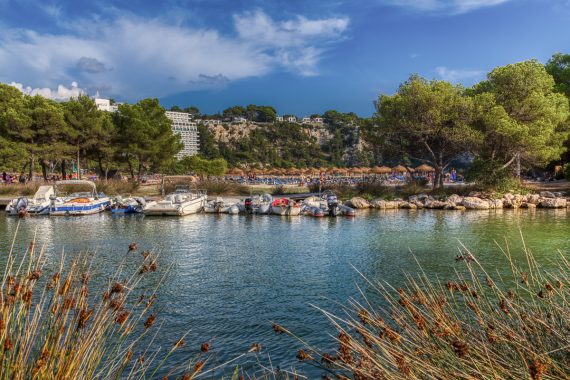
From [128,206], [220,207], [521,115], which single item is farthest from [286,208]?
[521,115]

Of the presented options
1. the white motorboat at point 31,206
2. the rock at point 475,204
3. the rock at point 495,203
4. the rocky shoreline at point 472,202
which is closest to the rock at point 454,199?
the rocky shoreline at point 472,202

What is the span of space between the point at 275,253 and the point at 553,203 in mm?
20632

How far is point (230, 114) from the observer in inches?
6629

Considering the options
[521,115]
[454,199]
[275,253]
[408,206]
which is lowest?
[275,253]

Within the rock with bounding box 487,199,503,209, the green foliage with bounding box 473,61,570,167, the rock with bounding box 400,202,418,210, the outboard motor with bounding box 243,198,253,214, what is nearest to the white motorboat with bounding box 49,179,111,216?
the outboard motor with bounding box 243,198,253,214

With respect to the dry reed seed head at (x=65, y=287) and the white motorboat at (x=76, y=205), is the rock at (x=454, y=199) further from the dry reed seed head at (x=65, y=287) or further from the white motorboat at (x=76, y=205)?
the dry reed seed head at (x=65, y=287)

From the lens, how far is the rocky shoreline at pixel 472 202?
27.3 metres

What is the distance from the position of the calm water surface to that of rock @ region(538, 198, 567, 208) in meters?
2.02

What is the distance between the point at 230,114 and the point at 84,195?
5628 inches

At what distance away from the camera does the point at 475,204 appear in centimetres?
2720

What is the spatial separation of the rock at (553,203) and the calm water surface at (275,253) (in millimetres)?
2020

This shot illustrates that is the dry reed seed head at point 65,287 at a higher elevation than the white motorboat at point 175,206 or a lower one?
higher

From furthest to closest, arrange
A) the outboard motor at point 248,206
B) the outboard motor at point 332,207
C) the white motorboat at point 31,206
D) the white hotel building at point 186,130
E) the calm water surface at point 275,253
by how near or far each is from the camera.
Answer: the white hotel building at point 186,130, the outboard motor at point 248,206, the white motorboat at point 31,206, the outboard motor at point 332,207, the calm water surface at point 275,253

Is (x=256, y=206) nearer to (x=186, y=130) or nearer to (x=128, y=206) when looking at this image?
(x=128, y=206)
